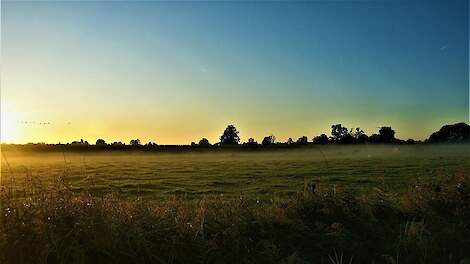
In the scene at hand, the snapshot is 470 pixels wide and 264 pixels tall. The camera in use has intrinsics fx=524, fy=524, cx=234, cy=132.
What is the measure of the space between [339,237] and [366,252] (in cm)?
53

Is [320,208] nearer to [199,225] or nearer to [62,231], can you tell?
[199,225]

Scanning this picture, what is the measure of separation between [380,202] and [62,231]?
6.94m

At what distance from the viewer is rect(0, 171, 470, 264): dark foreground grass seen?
7871mm

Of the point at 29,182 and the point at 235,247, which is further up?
the point at 29,182

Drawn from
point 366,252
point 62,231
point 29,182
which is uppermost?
point 29,182

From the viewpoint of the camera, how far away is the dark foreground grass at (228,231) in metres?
7.87

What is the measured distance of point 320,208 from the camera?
10.7 m

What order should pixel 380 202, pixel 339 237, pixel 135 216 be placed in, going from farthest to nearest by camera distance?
pixel 380 202 < pixel 339 237 < pixel 135 216

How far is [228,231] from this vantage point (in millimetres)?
8797

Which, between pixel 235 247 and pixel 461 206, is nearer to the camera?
pixel 235 247

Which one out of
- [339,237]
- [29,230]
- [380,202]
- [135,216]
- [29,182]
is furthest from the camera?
[380,202]

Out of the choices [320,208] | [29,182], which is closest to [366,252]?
[320,208]

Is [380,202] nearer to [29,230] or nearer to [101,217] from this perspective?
[101,217]

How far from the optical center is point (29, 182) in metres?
10.3
